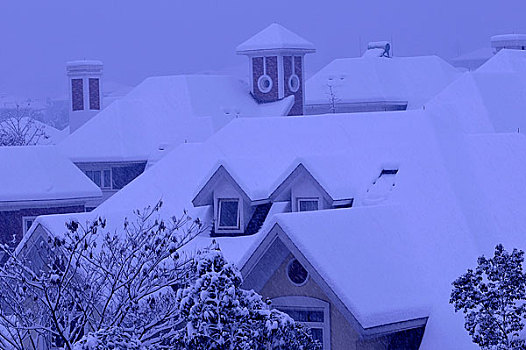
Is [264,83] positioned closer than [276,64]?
Yes

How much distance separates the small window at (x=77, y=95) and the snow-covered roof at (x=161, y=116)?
5.09 m

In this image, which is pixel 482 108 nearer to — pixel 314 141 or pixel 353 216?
pixel 314 141

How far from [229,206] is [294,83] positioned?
3561cm

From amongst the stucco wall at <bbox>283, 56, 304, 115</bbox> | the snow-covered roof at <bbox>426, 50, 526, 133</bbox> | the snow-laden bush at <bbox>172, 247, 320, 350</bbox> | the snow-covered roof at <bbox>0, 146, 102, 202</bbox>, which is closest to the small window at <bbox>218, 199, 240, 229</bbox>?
the snow-laden bush at <bbox>172, 247, 320, 350</bbox>

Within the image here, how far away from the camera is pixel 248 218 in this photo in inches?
839

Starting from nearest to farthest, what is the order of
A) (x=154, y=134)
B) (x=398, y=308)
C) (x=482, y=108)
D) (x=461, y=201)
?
(x=398, y=308), (x=461, y=201), (x=482, y=108), (x=154, y=134)

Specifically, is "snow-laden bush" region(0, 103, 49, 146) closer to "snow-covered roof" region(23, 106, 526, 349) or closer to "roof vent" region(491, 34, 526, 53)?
"roof vent" region(491, 34, 526, 53)

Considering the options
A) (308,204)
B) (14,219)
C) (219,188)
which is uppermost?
(14,219)

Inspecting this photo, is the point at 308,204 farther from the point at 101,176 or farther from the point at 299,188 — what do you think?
the point at 101,176

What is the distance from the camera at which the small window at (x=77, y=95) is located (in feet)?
195

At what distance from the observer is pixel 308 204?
20.7 m

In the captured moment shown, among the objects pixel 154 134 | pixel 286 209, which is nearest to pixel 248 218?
pixel 286 209

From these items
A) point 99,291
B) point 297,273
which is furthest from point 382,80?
point 99,291

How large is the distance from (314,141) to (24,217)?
46.9 ft
